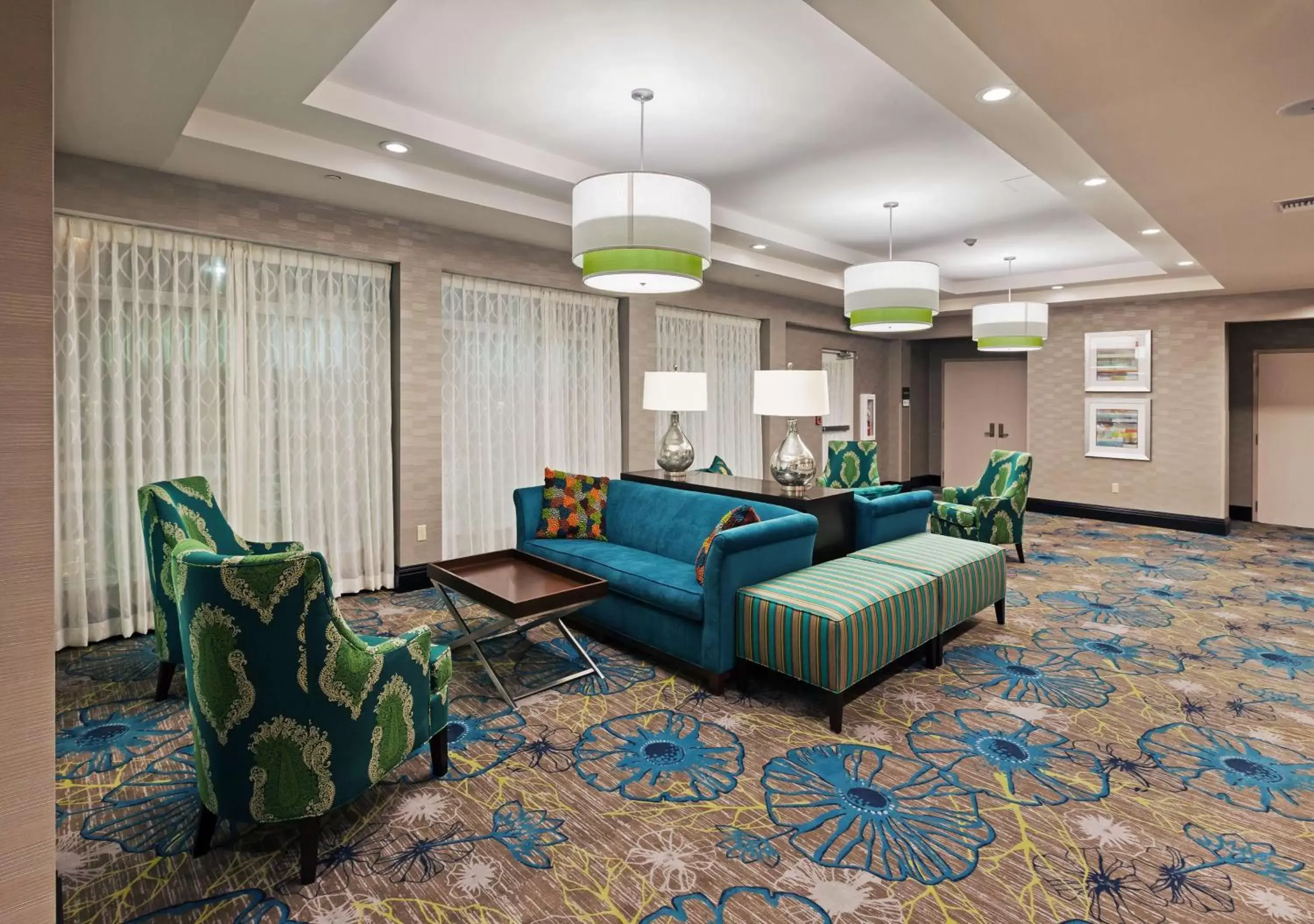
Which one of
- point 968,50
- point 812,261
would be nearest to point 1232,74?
point 968,50

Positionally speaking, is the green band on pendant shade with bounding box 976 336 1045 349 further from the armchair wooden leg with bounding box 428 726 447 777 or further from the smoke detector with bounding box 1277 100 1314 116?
the armchair wooden leg with bounding box 428 726 447 777

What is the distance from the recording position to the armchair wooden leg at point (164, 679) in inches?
128

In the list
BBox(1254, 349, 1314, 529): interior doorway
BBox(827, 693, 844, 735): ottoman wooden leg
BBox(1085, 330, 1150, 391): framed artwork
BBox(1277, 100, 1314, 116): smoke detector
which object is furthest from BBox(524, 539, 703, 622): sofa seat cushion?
BBox(1254, 349, 1314, 529): interior doorway

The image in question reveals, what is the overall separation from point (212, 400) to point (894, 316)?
4822mm

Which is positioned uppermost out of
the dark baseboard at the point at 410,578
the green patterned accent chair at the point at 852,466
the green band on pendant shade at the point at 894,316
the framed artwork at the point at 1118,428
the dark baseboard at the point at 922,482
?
the green band on pendant shade at the point at 894,316

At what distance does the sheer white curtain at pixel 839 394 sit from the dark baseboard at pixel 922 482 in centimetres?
179

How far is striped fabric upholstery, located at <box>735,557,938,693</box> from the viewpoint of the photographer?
2971 millimetres

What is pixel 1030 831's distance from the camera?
2.28m

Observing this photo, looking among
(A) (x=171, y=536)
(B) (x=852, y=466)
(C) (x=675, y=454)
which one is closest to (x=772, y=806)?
(A) (x=171, y=536)

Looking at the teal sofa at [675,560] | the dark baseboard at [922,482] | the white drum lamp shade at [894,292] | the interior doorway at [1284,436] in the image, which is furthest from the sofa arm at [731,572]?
the dark baseboard at [922,482]

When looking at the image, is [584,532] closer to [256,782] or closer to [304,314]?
[304,314]

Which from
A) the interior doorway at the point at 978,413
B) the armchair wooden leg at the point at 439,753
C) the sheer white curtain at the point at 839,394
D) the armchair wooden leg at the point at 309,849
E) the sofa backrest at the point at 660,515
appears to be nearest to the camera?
the armchair wooden leg at the point at 309,849

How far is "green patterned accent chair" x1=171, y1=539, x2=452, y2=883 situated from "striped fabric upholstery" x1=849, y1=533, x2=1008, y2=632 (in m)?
2.80

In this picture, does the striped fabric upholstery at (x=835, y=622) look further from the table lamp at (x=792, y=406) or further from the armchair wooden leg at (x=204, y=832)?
the armchair wooden leg at (x=204, y=832)
